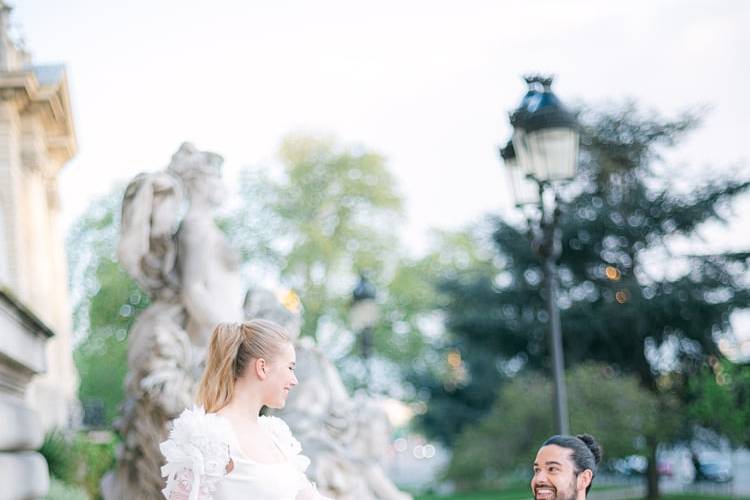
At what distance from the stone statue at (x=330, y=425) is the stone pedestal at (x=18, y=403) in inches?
89.2

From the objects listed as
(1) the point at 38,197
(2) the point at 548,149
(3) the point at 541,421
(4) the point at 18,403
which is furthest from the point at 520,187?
(1) the point at 38,197

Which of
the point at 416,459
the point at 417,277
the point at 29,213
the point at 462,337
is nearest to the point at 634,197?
the point at 462,337

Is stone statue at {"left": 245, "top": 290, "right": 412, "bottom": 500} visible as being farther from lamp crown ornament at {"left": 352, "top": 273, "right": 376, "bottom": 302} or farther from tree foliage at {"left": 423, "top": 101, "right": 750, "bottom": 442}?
tree foliage at {"left": 423, "top": 101, "right": 750, "bottom": 442}

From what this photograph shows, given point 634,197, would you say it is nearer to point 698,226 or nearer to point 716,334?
point 698,226

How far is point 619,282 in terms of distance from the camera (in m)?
42.5

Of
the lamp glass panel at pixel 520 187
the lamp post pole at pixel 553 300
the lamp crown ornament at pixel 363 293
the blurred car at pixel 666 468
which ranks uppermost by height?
the lamp crown ornament at pixel 363 293

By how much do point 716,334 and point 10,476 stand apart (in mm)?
36921

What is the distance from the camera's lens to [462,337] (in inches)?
1758

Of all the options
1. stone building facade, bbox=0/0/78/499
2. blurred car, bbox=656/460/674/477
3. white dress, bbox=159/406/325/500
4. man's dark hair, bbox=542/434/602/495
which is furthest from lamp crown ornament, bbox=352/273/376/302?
blurred car, bbox=656/460/674/477

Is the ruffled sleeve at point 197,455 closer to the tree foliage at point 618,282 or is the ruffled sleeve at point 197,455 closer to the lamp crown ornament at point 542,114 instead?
the lamp crown ornament at point 542,114

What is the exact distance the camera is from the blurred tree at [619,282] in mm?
41469

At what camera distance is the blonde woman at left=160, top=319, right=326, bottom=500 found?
4.25 m

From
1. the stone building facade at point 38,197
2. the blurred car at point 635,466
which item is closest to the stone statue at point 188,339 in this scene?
the stone building facade at point 38,197

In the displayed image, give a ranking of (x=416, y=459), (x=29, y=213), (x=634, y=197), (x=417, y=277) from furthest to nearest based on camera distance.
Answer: (x=416, y=459) → (x=417, y=277) → (x=634, y=197) → (x=29, y=213)
